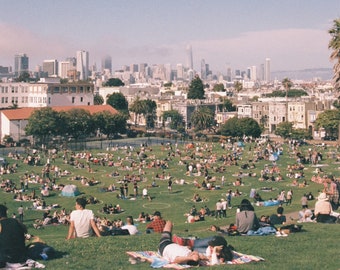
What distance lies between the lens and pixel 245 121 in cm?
10225

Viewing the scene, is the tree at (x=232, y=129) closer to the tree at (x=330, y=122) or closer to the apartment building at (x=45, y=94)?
the tree at (x=330, y=122)

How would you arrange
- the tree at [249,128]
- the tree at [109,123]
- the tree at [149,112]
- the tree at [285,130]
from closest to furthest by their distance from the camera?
the tree at [109,123] < the tree at [249,128] < the tree at [285,130] < the tree at [149,112]

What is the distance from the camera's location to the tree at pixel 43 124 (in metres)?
87.4

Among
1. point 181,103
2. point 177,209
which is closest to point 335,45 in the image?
point 177,209

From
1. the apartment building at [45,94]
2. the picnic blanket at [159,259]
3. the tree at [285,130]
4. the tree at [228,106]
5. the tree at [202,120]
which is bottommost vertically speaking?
the picnic blanket at [159,259]

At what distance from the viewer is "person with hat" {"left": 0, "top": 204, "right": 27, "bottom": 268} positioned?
13.1m

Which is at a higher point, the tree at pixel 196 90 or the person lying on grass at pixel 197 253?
the tree at pixel 196 90

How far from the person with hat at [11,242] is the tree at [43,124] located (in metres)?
75.4

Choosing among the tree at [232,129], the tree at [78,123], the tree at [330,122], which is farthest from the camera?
the tree at [232,129]

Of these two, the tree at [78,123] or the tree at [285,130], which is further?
the tree at [285,130]

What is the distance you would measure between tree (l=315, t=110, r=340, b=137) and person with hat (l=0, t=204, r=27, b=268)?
296 feet

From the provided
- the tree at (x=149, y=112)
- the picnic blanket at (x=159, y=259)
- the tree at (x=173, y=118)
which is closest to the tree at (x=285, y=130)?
the tree at (x=173, y=118)

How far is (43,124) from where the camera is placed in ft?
287

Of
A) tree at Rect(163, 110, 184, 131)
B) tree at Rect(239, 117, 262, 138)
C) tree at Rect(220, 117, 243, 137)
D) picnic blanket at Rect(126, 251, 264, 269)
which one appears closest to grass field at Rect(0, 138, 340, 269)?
picnic blanket at Rect(126, 251, 264, 269)
